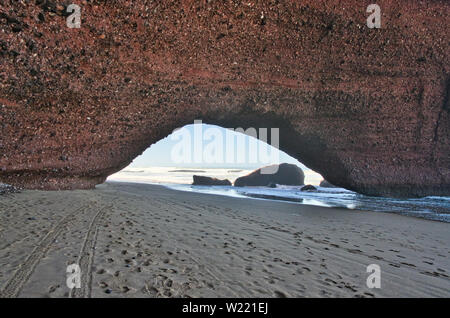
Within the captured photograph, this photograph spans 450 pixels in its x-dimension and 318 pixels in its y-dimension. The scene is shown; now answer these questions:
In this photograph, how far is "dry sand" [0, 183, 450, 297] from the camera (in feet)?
6.45

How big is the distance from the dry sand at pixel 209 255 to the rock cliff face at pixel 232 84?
10.4 feet

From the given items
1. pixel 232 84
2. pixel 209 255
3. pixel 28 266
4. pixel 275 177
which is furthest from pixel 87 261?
pixel 275 177

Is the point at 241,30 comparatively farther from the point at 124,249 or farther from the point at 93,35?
the point at 124,249

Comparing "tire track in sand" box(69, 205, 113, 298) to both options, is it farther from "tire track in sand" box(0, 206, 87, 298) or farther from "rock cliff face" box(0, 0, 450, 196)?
"rock cliff face" box(0, 0, 450, 196)

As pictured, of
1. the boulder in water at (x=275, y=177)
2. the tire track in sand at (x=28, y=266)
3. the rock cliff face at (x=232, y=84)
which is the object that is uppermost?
the rock cliff face at (x=232, y=84)

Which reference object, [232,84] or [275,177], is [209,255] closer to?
[232,84]

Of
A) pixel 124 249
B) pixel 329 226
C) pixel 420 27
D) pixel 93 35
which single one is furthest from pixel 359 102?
pixel 124 249

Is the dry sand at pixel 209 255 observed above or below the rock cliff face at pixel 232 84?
below

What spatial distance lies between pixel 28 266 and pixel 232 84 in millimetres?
6930

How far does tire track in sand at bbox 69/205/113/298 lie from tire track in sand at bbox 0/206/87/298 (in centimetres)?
32

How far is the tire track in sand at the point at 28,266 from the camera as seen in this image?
176cm

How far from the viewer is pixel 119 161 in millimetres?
8703

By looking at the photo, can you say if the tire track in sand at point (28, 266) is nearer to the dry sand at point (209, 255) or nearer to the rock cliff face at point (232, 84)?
the dry sand at point (209, 255)

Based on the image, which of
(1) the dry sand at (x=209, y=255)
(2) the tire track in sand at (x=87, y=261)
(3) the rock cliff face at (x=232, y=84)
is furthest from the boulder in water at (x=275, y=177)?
(2) the tire track in sand at (x=87, y=261)
